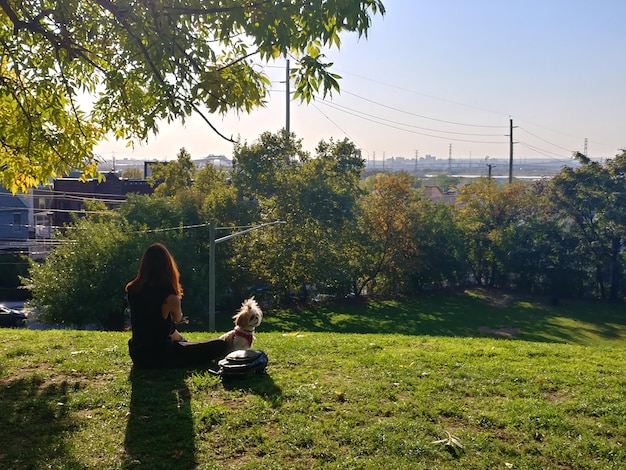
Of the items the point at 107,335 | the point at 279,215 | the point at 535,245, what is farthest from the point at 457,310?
the point at 107,335

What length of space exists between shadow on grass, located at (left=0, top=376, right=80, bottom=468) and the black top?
711mm

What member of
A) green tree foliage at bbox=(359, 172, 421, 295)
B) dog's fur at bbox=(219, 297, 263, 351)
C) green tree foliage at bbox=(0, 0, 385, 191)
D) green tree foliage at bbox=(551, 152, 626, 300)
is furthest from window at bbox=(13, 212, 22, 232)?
dog's fur at bbox=(219, 297, 263, 351)

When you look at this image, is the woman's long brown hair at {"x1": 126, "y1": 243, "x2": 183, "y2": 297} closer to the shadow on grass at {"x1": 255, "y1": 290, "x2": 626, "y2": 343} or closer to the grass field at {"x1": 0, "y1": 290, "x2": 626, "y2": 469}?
the grass field at {"x1": 0, "y1": 290, "x2": 626, "y2": 469}

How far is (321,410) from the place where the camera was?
4.84m

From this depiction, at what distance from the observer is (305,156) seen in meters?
33.9

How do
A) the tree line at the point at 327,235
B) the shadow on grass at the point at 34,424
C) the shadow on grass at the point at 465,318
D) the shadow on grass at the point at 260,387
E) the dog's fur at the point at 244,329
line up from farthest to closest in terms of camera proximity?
the shadow on grass at the point at 465,318 < the tree line at the point at 327,235 < the dog's fur at the point at 244,329 < the shadow on grass at the point at 260,387 < the shadow on grass at the point at 34,424

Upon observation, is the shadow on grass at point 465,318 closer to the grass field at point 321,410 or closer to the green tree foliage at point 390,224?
the green tree foliage at point 390,224

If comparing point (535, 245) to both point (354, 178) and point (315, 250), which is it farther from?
point (315, 250)

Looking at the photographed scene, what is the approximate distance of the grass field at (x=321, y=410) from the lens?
407 centimetres

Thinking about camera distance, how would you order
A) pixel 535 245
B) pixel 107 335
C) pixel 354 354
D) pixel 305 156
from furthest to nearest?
pixel 535 245 < pixel 305 156 < pixel 107 335 < pixel 354 354

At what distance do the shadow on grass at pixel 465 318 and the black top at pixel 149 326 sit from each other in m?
19.6

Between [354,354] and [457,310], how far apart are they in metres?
28.4

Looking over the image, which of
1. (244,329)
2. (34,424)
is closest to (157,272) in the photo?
(244,329)

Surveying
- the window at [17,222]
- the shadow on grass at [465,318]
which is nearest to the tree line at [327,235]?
the shadow on grass at [465,318]
